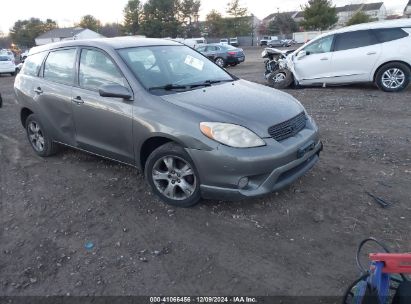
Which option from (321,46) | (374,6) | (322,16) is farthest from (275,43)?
(374,6)

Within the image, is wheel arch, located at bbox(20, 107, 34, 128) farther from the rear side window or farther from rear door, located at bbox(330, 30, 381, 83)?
the rear side window

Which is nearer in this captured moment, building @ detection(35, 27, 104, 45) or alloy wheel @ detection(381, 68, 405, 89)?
alloy wheel @ detection(381, 68, 405, 89)

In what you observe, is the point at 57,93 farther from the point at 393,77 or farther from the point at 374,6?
the point at 374,6

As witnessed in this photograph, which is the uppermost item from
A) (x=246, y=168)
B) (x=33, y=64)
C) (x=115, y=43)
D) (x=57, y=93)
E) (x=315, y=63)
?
(x=115, y=43)

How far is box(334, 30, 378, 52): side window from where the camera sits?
31.2ft

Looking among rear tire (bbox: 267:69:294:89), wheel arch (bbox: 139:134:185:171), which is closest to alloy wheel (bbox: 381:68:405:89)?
rear tire (bbox: 267:69:294:89)

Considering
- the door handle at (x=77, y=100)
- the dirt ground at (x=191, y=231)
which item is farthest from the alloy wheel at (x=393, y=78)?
the door handle at (x=77, y=100)

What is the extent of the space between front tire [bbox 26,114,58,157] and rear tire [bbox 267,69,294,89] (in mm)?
7741

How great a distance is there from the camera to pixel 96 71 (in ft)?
14.5

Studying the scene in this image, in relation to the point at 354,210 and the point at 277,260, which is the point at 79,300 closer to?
the point at 277,260

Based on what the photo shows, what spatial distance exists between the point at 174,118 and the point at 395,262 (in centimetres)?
231

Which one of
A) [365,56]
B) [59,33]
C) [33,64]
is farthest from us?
[59,33]

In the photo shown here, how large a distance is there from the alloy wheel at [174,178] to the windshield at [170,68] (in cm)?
78

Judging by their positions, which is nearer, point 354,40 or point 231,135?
point 231,135
